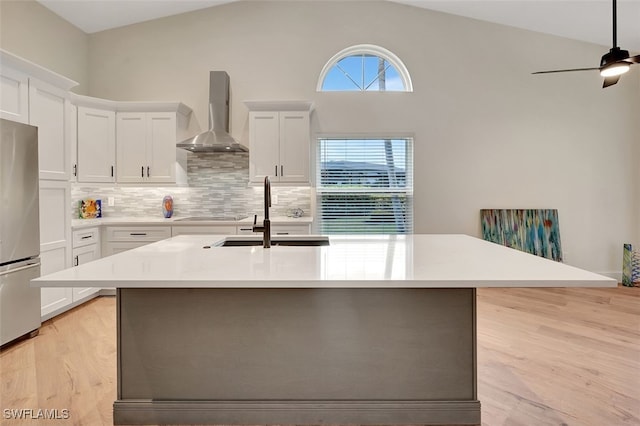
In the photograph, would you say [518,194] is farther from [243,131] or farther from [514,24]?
[243,131]

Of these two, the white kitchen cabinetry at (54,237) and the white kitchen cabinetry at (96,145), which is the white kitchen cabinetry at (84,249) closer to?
the white kitchen cabinetry at (54,237)

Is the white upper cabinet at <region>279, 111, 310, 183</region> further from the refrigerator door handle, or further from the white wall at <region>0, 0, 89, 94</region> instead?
the white wall at <region>0, 0, 89, 94</region>

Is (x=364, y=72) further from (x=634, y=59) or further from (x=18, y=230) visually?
(x=18, y=230)

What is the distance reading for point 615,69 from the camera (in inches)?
98.9

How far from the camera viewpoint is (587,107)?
473 cm

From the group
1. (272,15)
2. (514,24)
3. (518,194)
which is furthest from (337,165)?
(514,24)

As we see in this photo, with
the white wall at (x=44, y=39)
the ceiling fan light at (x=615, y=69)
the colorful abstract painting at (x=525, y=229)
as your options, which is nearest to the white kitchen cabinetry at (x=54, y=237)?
the white wall at (x=44, y=39)

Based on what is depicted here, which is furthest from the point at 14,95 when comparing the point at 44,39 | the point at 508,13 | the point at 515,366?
the point at 508,13

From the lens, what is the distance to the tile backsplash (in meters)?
4.77

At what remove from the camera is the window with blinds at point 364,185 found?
4.79 meters

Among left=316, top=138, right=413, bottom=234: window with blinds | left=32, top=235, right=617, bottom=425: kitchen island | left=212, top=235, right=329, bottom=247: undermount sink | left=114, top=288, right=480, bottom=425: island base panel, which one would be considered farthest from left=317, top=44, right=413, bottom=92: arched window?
left=114, top=288, right=480, bottom=425: island base panel

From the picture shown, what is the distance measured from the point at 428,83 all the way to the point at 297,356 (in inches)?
161

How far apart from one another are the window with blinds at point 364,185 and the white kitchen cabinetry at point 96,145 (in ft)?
8.23

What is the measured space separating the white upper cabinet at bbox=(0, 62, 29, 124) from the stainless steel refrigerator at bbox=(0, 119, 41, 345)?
0.11 m
